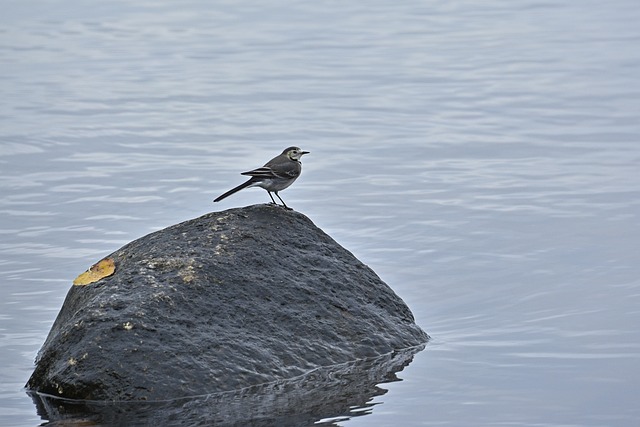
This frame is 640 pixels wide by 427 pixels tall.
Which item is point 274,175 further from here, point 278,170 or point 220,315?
point 220,315

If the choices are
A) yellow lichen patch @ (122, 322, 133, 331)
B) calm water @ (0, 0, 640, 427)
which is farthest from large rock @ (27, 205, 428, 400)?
calm water @ (0, 0, 640, 427)

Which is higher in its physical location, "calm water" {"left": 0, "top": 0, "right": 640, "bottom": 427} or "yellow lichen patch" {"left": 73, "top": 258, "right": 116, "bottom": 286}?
"calm water" {"left": 0, "top": 0, "right": 640, "bottom": 427}

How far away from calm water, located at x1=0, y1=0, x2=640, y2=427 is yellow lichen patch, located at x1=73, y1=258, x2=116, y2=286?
985 mm

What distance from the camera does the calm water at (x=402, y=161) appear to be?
995 cm

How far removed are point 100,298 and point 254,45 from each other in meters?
16.0

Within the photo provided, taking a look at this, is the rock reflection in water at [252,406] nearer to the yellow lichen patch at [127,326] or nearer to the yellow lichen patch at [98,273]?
the yellow lichen patch at [127,326]

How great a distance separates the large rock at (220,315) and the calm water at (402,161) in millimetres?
491

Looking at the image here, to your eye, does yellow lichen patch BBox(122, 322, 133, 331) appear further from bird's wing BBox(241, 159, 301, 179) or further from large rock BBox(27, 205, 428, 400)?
bird's wing BBox(241, 159, 301, 179)

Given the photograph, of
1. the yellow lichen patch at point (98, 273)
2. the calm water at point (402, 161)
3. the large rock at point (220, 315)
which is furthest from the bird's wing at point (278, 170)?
the calm water at point (402, 161)

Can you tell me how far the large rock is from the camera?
27.9 feet

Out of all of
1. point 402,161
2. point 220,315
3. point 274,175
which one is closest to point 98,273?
point 220,315

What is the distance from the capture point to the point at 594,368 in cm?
955

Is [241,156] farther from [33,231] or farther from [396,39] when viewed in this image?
[396,39]

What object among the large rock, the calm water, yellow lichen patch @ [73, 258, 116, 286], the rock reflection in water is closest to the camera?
the rock reflection in water
